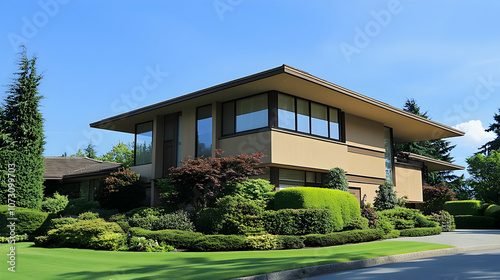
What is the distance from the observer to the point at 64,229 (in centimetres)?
1700

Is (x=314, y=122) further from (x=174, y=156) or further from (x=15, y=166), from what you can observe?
(x=15, y=166)

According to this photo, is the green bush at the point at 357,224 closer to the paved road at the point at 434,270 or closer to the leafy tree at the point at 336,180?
the leafy tree at the point at 336,180

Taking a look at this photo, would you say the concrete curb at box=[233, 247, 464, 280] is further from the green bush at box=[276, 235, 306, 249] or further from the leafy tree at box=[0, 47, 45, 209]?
the leafy tree at box=[0, 47, 45, 209]

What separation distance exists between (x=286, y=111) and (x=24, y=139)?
13331 mm

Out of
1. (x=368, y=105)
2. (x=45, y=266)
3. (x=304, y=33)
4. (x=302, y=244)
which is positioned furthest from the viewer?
(x=368, y=105)

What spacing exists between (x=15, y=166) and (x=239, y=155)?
11.3 m

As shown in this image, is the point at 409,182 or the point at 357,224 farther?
the point at 409,182

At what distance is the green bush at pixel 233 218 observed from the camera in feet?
55.5

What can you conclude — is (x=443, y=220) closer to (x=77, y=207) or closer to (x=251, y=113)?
(x=251, y=113)

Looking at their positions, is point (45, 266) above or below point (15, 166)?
below

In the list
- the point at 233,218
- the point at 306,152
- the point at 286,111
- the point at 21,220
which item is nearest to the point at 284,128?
the point at 286,111

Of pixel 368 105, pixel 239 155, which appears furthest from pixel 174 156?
pixel 368 105

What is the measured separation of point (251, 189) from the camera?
19.1 m

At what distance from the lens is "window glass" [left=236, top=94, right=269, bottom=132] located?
68.3ft
